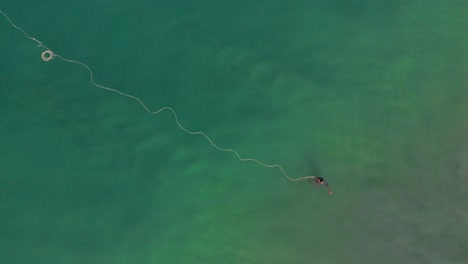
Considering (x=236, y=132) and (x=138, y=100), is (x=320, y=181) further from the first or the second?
(x=138, y=100)

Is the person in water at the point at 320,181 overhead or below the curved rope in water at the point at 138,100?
overhead

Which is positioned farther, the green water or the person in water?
the person in water

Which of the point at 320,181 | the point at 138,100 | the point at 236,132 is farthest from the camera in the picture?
the point at 138,100

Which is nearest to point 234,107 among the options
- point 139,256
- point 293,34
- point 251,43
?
point 251,43

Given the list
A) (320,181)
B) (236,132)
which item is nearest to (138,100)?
(236,132)

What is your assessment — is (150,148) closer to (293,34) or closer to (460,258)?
(293,34)

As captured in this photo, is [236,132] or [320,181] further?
[236,132]

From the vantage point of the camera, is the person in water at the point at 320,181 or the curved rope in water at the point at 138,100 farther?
the curved rope in water at the point at 138,100

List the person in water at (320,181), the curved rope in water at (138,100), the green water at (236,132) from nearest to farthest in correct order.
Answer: the green water at (236,132), the person in water at (320,181), the curved rope in water at (138,100)
